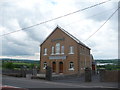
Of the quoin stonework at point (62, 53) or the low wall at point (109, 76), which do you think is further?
the quoin stonework at point (62, 53)

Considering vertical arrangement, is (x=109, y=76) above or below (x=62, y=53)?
below

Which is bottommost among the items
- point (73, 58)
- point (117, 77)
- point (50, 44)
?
point (117, 77)

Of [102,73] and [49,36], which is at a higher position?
[49,36]

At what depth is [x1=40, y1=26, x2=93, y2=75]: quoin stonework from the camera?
35359 mm

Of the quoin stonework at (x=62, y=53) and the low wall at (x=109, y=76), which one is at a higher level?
the quoin stonework at (x=62, y=53)

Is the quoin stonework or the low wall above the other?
the quoin stonework

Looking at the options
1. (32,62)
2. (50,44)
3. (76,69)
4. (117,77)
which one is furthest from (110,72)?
(32,62)

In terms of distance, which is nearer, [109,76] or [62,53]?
[109,76]

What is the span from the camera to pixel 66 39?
121 ft

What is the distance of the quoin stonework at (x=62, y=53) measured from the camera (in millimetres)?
35359

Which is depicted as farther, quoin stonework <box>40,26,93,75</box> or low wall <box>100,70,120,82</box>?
quoin stonework <box>40,26,93,75</box>

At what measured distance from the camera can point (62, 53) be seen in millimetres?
37156

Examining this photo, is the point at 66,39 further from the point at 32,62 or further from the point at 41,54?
the point at 32,62

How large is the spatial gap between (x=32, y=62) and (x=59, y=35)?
607 inches
